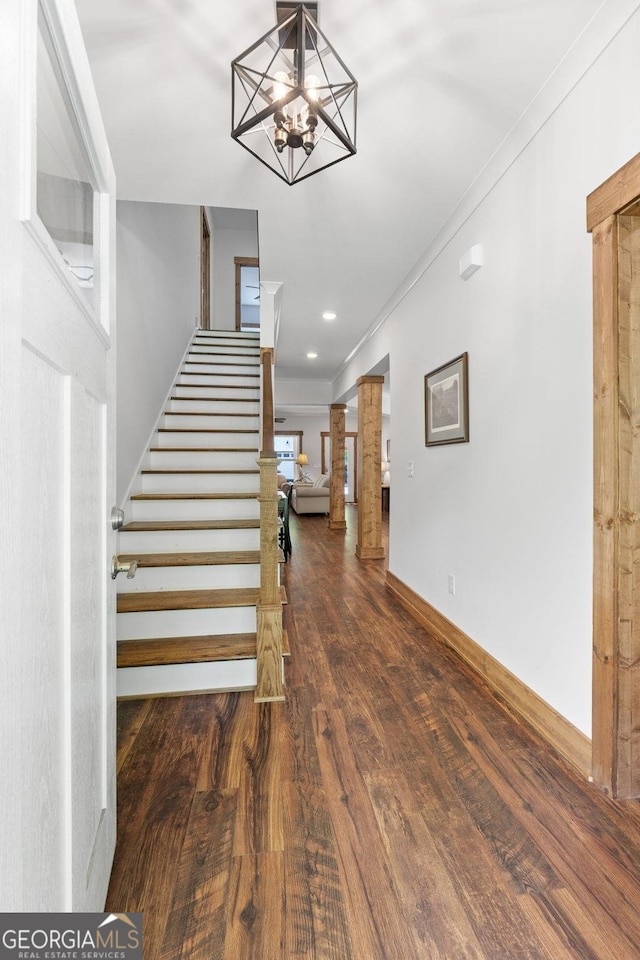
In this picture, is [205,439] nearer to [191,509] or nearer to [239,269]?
[191,509]

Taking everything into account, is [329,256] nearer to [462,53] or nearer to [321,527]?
[462,53]

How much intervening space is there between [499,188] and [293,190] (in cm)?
101

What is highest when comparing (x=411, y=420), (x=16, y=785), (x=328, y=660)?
(x=411, y=420)

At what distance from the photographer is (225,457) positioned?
11.7 ft

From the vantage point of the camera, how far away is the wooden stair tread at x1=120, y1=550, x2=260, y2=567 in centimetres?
245

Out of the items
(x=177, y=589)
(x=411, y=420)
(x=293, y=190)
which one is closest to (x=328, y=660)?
(x=177, y=589)

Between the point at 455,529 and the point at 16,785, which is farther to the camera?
the point at 455,529

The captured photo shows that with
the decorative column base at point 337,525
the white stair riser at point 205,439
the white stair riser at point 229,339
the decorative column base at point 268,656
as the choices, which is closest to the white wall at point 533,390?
the decorative column base at point 268,656

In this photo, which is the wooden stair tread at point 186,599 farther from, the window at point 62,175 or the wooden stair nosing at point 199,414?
the wooden stair nosing at point 199,414

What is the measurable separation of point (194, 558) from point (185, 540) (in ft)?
0.75

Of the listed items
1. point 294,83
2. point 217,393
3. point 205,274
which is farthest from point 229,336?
point 294,83

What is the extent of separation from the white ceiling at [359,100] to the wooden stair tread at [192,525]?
1.82 m

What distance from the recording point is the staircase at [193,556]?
2088mm

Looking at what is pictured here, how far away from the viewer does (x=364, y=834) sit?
128cm
